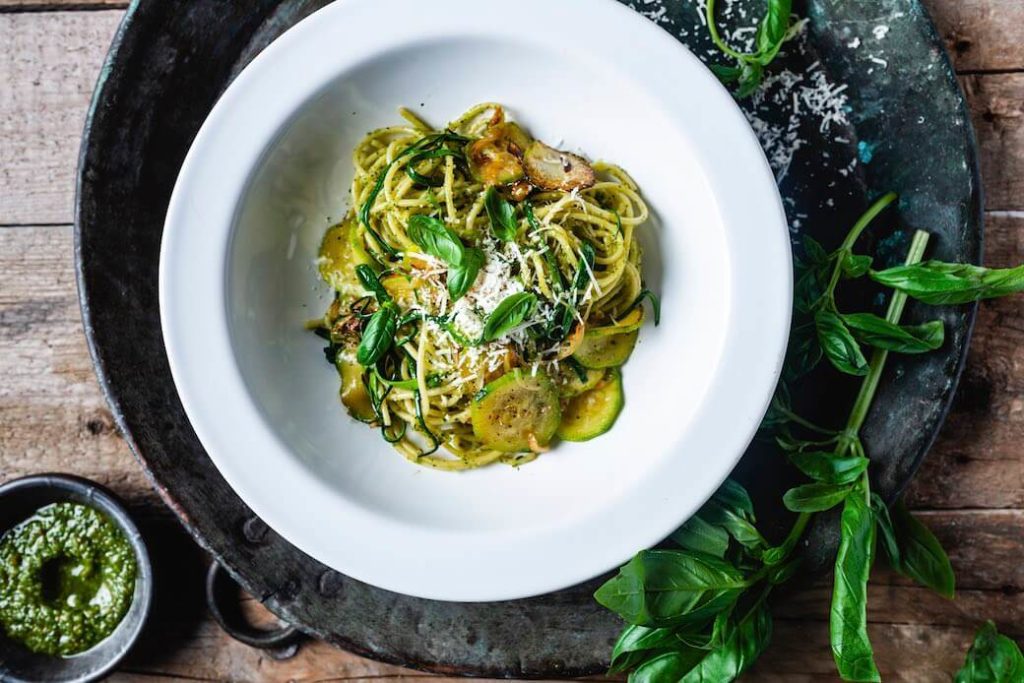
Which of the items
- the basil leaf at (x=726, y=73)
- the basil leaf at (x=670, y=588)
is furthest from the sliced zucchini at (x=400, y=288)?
the basil leaf at (x=726, y=73)

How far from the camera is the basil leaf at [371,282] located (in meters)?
2.06

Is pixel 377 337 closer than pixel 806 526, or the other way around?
pixel 377 337

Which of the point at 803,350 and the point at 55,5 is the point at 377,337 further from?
the point at 55,5

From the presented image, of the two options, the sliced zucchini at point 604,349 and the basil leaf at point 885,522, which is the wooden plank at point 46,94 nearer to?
the sliced zucchini at point 604,349

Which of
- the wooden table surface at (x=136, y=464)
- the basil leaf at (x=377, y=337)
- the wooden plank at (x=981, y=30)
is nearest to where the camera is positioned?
the basil leaf at (x=377, y=337)

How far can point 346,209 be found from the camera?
88.4 inches

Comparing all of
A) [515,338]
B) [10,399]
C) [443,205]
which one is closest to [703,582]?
[515,338]

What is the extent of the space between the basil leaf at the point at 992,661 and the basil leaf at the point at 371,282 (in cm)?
166

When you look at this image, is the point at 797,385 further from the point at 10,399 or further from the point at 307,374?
the point at 10,399

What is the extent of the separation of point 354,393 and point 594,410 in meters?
0.58

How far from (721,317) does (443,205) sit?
2.28 feet

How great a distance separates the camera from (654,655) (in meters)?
2.11

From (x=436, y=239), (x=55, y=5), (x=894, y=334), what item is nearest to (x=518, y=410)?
(x=436, y=239)

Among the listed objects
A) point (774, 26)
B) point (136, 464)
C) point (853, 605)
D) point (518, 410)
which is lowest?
point (136, 464)
